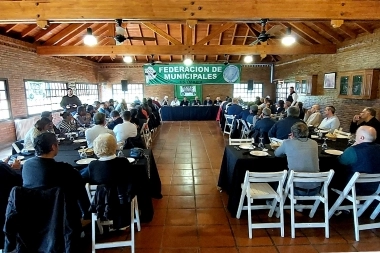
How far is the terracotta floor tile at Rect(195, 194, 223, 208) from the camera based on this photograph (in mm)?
3443

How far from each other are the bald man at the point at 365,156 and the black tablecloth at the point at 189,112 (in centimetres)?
890

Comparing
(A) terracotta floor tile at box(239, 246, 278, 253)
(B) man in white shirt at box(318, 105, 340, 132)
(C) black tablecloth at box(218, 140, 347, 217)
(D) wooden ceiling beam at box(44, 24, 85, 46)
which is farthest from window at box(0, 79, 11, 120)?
(B) man in white shirt at box(318, 105, 340, 132)

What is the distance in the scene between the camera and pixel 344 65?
7812 millimetres

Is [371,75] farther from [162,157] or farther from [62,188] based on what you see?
[62,188]

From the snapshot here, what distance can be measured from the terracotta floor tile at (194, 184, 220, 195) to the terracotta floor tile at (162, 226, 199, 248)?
932mm

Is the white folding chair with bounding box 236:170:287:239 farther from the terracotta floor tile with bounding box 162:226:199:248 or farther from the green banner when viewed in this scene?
the green banner

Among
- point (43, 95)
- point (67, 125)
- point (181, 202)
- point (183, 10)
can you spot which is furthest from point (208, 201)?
point (43, 95)

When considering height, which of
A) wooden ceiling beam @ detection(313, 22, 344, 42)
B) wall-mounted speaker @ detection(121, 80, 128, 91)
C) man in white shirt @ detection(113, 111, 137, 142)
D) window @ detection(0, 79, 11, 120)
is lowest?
man in white shirt @ detection(113, 111, 137, 142)

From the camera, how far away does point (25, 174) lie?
2062mm

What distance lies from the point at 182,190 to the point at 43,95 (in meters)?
6.86

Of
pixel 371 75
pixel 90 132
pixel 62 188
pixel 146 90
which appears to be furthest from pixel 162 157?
pixel 146 90

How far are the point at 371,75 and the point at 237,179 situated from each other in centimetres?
538

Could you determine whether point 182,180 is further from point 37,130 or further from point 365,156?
point 365,156

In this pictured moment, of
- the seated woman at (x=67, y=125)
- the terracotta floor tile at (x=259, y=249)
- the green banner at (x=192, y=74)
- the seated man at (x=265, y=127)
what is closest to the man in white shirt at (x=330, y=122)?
the seated man at (x=265, y=127)
